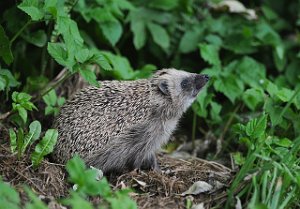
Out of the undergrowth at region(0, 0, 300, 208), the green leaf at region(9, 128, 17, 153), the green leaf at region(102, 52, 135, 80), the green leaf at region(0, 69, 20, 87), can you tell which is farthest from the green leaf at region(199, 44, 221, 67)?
the green leaf at region(9, 128, 17, 153)

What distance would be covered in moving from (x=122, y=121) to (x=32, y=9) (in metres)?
1.30

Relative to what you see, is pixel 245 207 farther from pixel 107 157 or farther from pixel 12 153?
pixel 12 153

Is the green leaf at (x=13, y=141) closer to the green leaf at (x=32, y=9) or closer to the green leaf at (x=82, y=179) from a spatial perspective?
the green leaf at (x=32, y=9)

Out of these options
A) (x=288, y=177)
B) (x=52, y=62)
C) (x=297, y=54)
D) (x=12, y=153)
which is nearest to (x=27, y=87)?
(x=52, y=62)

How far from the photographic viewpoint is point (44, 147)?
15.9ft

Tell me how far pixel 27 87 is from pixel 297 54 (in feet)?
11.6

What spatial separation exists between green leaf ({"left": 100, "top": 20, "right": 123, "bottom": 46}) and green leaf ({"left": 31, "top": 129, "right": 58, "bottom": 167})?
172cm

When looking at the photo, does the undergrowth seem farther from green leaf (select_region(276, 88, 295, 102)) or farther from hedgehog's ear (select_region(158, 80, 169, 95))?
hedgehog's ear (select_region(158, 80, 169, 95))

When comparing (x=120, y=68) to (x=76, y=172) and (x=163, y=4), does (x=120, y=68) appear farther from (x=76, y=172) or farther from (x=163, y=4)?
(x=76, y=172)

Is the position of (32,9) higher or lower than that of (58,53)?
higher

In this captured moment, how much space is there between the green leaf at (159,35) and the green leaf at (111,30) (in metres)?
0.69

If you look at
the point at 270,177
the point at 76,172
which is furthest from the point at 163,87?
the point at 76,172

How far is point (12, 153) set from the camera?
4.88 metres

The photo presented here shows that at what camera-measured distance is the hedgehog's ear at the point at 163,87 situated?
5707 mm
